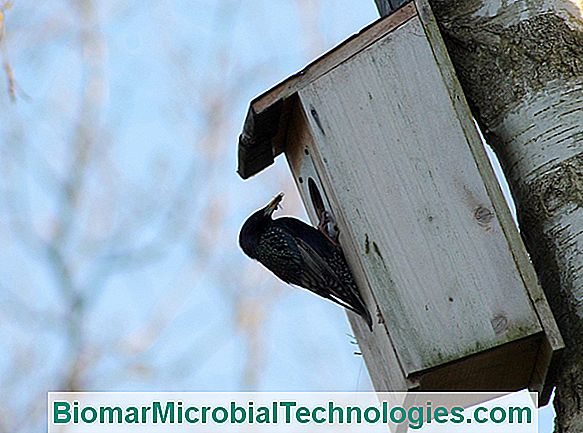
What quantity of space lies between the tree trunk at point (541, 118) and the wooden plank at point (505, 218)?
0.07 metres

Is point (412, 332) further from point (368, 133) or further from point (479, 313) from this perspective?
point (368, 133)

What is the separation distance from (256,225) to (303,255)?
0.36 meters

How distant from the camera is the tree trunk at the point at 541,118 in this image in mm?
2512

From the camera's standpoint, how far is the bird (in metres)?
2.92

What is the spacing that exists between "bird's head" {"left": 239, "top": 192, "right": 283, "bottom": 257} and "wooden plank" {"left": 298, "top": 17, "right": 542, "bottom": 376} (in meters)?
0.70

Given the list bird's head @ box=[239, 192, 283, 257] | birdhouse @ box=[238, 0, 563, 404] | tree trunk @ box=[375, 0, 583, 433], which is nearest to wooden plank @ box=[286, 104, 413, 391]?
birdhouse @ box=[238, 0, 563, 404]

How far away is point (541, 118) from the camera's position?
2672mm

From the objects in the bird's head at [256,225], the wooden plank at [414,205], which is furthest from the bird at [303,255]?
the wooden plank at [414,205]

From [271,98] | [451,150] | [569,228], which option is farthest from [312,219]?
[569,228]

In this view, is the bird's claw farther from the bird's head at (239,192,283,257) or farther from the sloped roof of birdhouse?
the bird's head at (239,192,283,257)

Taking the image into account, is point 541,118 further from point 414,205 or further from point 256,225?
point 256,225

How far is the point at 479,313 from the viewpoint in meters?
2.51

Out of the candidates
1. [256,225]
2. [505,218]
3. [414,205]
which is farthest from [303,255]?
[505,218]

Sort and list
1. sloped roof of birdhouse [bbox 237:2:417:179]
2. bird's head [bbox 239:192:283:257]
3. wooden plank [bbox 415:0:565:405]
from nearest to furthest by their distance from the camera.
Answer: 1. wooden plank [bbox 415:0:565:405]
2. sloped roof of birdhouse [bbox 237:2:417:179]
3. bird's head [bbox 239:192:283:257]
